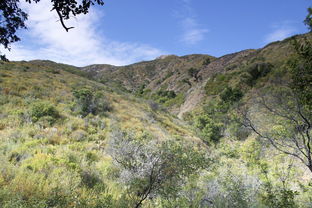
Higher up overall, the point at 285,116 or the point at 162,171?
the point at 285,116

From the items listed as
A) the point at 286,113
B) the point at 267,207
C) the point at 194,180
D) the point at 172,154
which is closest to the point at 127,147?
the point at 172,154

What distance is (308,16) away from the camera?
333 cm

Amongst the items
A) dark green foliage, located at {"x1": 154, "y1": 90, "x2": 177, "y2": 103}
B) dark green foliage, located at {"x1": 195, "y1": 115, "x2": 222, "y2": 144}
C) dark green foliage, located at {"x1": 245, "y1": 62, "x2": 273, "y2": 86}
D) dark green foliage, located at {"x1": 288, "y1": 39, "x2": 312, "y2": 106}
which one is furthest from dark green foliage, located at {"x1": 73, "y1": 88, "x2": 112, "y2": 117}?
dark green foliage, located at {"x1": 154, "y1": 90, "x2": 177, "y2": 103}

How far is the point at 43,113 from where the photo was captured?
9.04 metres

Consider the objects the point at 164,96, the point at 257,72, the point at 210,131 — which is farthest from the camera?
the point at 164,96

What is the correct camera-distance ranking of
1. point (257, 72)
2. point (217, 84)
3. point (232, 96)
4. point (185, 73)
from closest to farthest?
1. point (232, 96)
2. point (257, 72)
3. point (217, 84)
4. point (185, 73)

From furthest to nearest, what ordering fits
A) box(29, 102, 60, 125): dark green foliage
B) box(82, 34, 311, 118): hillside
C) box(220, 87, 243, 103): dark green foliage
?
1. box(82, 34, 311, 118): hillside
2. box(29, 102, 60, 125): dark green foliage
3. box(220, 87, 243, 103): dark green foliage

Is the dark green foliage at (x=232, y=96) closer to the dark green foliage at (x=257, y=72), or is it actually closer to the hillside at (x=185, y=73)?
the dark green foliage at (x=257, y=72)

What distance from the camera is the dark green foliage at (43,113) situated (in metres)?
8.58

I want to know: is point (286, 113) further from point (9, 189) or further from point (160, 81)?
point (160, 81)

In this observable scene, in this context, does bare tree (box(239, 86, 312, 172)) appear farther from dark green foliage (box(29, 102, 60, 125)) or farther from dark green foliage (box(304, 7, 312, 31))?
dark green foliage (box(29, 102, 60, 125))

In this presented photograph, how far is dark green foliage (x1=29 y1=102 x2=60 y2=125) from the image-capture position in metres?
8.58

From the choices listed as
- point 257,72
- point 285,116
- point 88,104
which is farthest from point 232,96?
point 257,72

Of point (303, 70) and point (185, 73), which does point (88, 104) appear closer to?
point (303, 70)
